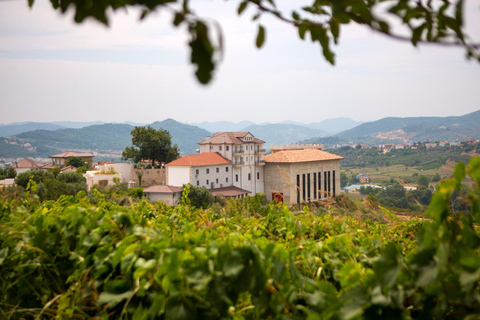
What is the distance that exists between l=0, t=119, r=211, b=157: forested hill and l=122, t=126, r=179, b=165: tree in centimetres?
5458

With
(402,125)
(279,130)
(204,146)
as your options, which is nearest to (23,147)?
(204,146)

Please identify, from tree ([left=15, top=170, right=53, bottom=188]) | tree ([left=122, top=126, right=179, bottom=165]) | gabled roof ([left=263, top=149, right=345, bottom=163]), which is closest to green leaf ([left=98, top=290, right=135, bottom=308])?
tree ([left=15, top=170, right=53, bottom=188])

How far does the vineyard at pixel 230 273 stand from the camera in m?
0.88

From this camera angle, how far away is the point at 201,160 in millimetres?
36875

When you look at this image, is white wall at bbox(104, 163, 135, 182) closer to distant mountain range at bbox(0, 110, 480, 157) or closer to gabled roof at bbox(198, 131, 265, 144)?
gabled roof at bbox(198, 131, 265, 144)

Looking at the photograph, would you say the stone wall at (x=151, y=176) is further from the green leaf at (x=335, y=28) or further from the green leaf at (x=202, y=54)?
the green leaf at (x=202, y=54)

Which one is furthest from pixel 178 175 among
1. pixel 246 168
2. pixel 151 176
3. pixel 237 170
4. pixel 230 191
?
pixel 246 168

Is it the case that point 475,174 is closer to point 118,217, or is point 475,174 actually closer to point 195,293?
point 195,293

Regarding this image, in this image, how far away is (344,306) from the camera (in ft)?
3.01

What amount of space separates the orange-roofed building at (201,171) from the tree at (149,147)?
7.60 metres

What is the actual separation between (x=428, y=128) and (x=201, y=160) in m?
104

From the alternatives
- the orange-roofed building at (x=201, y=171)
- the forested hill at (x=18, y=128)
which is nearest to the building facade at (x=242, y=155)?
the orange-roofed building at (x=201, y=171)

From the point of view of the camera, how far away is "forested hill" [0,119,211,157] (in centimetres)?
10125

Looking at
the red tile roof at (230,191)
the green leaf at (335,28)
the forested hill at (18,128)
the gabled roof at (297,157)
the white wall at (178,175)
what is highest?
the forested hill at (18,128)
